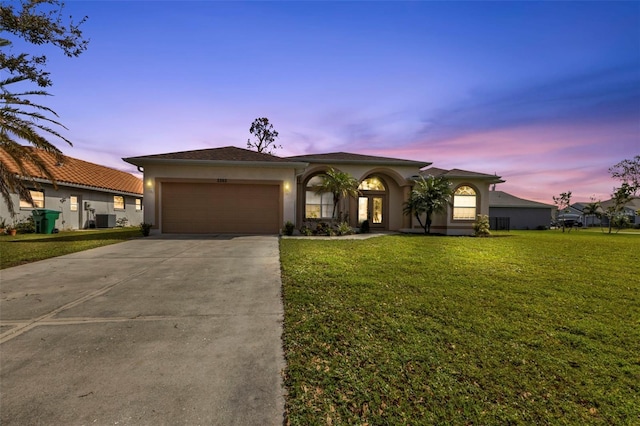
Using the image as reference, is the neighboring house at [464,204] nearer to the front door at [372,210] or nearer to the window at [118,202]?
the front door at [372,210]

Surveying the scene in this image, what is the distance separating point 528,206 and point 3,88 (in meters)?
38.4

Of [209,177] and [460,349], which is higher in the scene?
[209,177]

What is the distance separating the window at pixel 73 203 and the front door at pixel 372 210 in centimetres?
1848

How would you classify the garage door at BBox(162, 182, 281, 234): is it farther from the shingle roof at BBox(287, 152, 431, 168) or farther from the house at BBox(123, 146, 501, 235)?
the shingle roof at BBox(287, 152, 431, 168)

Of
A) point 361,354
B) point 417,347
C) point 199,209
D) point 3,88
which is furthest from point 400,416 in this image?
point 199,209

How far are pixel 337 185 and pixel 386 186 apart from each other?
15.5 feet

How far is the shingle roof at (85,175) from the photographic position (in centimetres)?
1545

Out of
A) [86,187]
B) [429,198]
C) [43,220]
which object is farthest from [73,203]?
[429,198]

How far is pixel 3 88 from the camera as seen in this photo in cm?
706

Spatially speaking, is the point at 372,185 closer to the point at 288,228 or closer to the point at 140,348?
the point at 288,228

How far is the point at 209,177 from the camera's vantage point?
1353 cm

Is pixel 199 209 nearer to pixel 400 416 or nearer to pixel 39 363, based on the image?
pixel 39 363

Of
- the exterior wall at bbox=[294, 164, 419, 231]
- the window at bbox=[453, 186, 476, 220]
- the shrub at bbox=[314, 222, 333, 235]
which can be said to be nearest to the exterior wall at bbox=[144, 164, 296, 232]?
the shrub at bbox=[314, 222, 333, 235]

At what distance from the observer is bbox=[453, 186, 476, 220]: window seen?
1803cm
